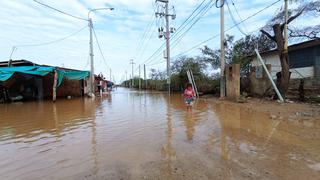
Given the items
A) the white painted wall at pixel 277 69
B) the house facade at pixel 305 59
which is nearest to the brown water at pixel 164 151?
the house facade at pixel 305 59

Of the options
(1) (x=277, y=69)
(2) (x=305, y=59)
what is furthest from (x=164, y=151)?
(1) (x=277, y=69)

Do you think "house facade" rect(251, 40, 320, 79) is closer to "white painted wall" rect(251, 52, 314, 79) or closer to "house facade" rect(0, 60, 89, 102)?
"white painted wall" rect(251, 52, 314, 79)

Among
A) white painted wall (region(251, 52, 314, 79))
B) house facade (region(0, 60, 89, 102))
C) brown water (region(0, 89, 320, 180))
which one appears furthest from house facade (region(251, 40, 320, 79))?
house facade (region(0, 60, 89, 102))

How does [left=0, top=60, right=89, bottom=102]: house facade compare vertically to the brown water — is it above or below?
above

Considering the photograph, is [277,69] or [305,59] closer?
[305,59]

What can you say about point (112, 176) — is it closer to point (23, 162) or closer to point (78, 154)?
point (78, 154)

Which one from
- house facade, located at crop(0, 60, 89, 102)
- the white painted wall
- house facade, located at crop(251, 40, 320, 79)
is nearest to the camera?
house facade, located at crop(251, 40, 320, 79)

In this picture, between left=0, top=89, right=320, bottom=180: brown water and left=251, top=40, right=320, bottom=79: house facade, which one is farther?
left=251, top=40, right=320, bottom=79: house facade

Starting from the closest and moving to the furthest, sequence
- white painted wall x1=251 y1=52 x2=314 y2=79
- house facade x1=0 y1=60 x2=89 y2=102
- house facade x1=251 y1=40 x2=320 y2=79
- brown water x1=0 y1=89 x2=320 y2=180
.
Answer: brown water x1=0 y1=89 x2=320 y2=180, house facade x1=251 y1=40 x2=320 y2=79, white painted wall x1=251 y1=52 x2=314 y2=79, house facade x1=0 y1=60 x2=89 y2=102

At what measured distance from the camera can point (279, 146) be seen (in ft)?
19.9

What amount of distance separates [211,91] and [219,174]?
71.7 ft

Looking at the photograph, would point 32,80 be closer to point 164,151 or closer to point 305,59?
point 164,151

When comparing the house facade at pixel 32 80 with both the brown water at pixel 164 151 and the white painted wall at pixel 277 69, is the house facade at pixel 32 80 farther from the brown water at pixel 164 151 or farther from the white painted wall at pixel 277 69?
the white painted wall at pixel 277 69

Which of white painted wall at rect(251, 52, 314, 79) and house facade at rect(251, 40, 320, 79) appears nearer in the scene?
house facade at rect(251, 40, 320, 79)
